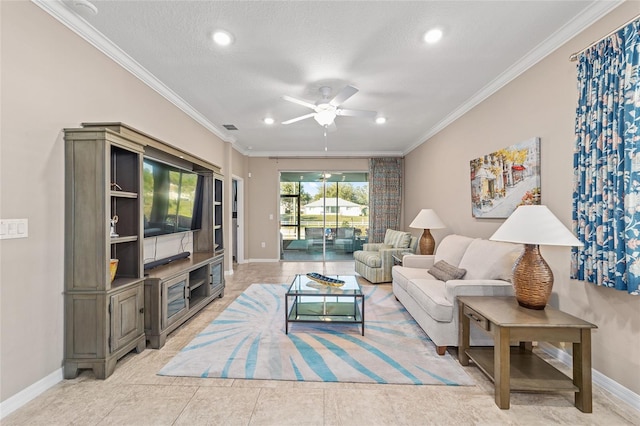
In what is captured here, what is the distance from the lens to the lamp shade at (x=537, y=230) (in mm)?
1938

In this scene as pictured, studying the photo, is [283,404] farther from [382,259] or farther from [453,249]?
[382,259]

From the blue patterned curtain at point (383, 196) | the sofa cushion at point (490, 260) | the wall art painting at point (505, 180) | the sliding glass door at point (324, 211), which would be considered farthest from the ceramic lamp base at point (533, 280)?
the sliding glass door at point (324, 211)

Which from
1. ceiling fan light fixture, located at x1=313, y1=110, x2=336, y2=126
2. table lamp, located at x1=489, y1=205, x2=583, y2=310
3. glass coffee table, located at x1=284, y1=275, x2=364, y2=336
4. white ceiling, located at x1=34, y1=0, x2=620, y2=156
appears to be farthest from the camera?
ceiling fan light fixture, located at x1=313, y1=110, x2=336, y2=126

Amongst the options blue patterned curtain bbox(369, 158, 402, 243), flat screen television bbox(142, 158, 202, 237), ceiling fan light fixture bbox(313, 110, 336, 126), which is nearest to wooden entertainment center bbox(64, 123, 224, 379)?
flat screen television bbox(142, 158, 202, 237)

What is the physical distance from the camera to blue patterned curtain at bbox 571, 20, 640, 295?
1.78 metres

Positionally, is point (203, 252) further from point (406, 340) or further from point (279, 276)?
point (406, 340)

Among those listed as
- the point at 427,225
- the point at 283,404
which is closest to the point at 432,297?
the point at 283,404

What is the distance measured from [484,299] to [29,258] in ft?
11.1

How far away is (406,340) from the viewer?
2.83 metres

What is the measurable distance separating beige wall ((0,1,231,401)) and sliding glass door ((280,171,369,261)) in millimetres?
5105

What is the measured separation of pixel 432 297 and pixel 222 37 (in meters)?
2.97

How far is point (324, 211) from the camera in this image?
286 inches

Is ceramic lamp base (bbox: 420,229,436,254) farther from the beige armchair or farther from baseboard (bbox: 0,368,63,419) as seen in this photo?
baseboard (bbox: 0,368,63,419)

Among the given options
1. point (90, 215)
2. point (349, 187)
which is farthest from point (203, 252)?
point (349, 187)
